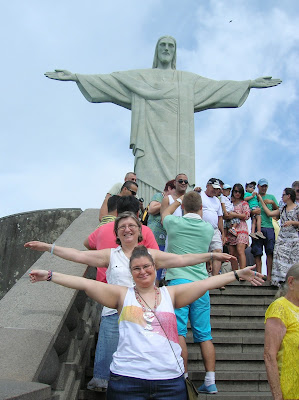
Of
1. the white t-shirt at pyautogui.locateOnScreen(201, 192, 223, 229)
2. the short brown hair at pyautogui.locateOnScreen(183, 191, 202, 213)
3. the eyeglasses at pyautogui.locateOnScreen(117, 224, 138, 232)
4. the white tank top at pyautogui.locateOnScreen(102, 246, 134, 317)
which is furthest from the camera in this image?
the white t-shirt at pyautogui.locateOnScreen(201, 192, 223, 229)

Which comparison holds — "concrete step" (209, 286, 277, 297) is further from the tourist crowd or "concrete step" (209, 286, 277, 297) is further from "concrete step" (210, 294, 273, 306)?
the tourist crowd

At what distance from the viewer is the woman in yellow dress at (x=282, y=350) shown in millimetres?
2875

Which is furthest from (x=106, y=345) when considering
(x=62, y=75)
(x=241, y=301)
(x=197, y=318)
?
(x=62, y=75)

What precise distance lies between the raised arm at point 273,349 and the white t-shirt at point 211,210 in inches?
139

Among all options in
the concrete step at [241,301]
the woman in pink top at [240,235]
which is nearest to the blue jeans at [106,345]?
the concrete step at [241,301]

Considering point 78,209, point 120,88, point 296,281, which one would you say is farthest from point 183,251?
point 120,88

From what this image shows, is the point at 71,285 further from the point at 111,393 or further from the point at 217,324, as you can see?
the point at 217,324

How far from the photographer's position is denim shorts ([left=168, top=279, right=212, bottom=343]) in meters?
4.14

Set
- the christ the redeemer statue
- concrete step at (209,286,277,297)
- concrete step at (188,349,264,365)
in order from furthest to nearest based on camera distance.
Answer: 1. the christ the redeemer statue
2. concrete step at (209,286,277,297)
3. concrete step at (188,349,264,365)

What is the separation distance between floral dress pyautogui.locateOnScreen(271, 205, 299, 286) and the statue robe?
4.78 metres

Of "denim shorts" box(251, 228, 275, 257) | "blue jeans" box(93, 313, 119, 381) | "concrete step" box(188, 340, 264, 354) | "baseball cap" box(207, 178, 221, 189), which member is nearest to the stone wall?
"baseball cap" box(207, 178, 221, 189)

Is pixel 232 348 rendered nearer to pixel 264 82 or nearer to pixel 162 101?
pixel 162 101

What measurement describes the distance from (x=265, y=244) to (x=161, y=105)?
485 centimetres

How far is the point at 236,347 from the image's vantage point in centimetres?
495
